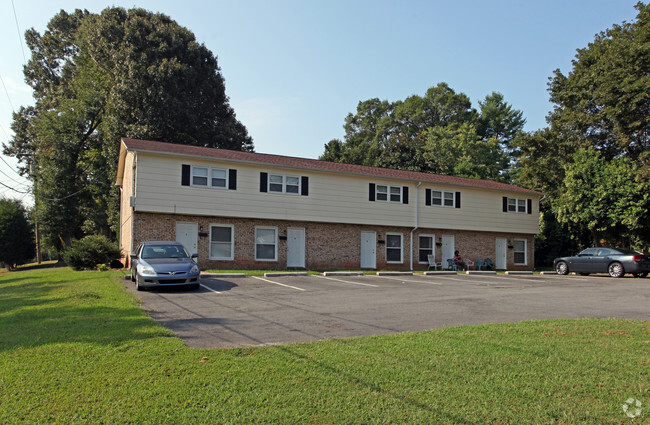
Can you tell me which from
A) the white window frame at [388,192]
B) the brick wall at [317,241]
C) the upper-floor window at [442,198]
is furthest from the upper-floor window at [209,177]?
the upper-floor window at [442,198]

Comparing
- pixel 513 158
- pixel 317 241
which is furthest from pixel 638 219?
pixel 513 158

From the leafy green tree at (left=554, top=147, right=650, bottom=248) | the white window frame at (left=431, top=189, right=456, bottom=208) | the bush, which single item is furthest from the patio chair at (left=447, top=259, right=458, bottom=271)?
the bush

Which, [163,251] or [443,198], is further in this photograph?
[443,198]

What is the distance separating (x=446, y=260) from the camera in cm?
2662

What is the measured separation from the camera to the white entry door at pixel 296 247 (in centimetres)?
2270

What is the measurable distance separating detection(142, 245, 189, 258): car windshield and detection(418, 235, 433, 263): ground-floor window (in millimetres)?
15162

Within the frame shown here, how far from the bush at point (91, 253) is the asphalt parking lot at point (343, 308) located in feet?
23.8

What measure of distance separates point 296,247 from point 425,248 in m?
7.96

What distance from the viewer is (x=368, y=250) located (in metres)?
24.7

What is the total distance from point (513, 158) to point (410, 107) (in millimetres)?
14201

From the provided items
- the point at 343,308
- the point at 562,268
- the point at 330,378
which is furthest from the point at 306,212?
the point at 330,378

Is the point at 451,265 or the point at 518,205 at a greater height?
the point at 518,205

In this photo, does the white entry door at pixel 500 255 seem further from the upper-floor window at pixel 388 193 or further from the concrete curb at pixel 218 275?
the concrete curb at pixel 218 275

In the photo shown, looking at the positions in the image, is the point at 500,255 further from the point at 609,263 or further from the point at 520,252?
the point at 609,263
